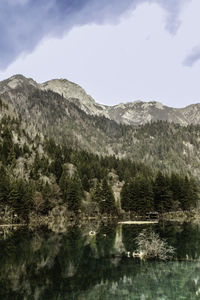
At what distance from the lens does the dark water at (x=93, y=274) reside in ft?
95.0

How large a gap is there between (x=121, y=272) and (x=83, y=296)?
9059mm

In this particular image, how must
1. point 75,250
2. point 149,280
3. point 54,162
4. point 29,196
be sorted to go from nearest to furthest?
point 149,280
point 75,250
point 29,196
point 54,162

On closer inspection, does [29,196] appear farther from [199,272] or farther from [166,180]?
[199,272]

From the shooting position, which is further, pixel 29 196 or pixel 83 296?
pixel 29 196

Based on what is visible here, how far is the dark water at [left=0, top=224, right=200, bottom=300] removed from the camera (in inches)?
1140

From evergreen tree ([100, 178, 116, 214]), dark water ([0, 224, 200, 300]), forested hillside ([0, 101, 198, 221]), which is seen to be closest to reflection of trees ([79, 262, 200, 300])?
dark water ([0, 224, 200, 300])

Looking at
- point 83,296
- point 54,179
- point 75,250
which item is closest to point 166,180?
point 54,179

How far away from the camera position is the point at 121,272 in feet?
120

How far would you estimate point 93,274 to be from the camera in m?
36.6

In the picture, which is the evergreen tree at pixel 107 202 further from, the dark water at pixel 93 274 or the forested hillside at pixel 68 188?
the dark water at pixel 93 274

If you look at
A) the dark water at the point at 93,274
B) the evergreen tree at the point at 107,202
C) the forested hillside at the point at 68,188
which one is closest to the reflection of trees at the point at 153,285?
the dark water at the point at 93,274

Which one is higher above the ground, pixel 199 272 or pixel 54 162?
pixel 54 162

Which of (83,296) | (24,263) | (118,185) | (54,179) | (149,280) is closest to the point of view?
(83,296)

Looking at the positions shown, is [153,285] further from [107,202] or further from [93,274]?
[107,202]
